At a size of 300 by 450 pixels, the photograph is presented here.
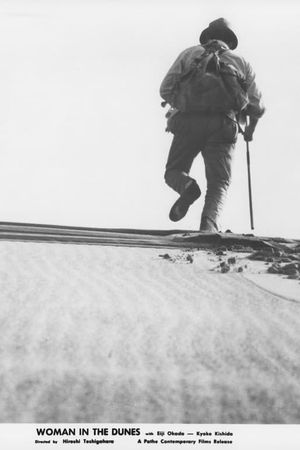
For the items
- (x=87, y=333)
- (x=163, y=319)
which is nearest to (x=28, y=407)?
(x=87, y=333)

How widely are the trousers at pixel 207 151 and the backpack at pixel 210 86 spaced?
10cm

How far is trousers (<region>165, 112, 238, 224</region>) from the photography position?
6711 mm

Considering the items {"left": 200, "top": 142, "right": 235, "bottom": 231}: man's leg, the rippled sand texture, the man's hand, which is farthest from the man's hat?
the rippled sand texture

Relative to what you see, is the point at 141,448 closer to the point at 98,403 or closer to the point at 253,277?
the point at 98,403

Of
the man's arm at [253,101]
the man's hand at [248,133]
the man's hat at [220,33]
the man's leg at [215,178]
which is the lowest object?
the man's leg at [215,178]

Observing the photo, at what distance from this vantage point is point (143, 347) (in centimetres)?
397

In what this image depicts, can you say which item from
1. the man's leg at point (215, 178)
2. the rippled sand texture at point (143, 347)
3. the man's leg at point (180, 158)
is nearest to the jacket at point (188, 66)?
the man's leg at point (180, 158)

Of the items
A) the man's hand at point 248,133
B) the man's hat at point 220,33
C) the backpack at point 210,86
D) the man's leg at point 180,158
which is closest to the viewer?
the backpack at point 210,86

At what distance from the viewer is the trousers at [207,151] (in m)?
6.71

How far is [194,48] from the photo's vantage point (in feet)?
22.2

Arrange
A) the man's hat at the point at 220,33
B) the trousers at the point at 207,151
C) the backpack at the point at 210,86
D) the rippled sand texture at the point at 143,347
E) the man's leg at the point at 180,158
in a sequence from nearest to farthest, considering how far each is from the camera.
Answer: the rippled sand texture at the point at 143,347 → the backpack at the point at 210,86 → the trousers at the point at 207,151 → the man's leg at the point at 180,158 → the man's hat at the point at 220,33

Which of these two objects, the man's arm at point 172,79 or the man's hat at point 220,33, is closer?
the man's arm at point 172,79

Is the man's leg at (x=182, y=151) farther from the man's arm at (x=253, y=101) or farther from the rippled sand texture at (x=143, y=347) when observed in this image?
the rippled sand texture at (x=143, y=347)

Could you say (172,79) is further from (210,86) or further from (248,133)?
(248,133)
